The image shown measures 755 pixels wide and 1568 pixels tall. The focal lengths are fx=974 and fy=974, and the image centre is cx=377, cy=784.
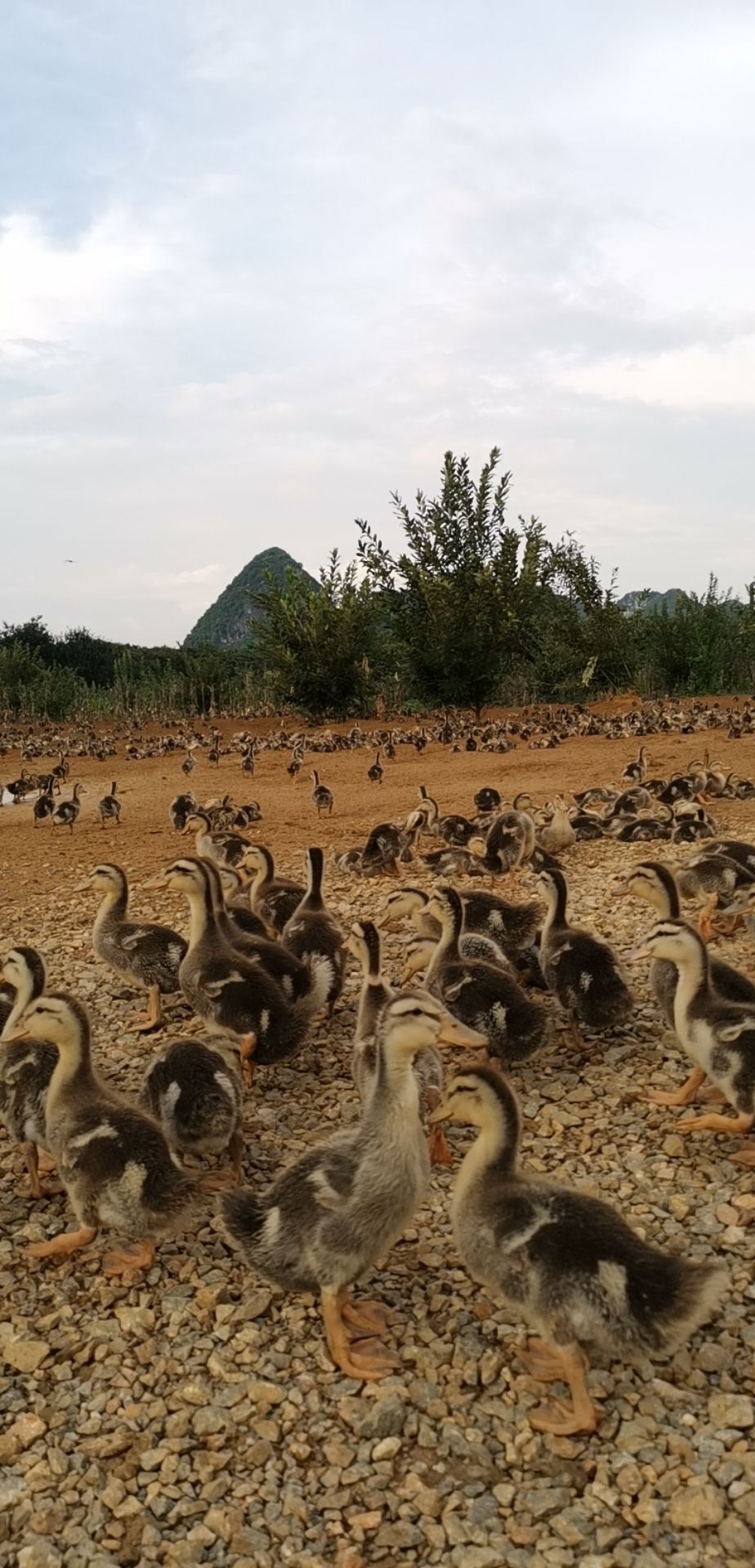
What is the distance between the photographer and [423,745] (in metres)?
25.0

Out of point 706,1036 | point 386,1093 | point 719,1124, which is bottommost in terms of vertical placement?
point 719,1124

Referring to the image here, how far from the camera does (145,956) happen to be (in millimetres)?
7105

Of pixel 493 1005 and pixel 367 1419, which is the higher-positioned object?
pixel 493 1005

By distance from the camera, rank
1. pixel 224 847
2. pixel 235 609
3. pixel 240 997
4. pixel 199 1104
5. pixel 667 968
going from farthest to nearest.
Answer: pixel 235 609, pixel 224 847, pixel 667 968, pixel 240 997, pixel 199 1104

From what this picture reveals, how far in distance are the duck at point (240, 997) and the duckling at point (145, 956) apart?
1.69 feet

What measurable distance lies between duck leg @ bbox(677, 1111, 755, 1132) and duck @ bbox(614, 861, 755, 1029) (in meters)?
0.67

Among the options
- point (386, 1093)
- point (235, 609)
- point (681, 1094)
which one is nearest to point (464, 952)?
point (681, 1094)

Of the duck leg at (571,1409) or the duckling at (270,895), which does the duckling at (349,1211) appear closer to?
the duck leg at (571,1409)

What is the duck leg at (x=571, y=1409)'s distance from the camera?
326 cm

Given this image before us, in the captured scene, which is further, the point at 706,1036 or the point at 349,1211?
the point at 706,1036

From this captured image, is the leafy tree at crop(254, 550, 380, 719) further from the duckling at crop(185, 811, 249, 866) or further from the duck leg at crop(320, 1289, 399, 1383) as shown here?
the duck leg at crop(320, 1289, 399, 1383)

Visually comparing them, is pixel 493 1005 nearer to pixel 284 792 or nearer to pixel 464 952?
pixel 464 952

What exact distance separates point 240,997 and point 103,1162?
1.69 metres

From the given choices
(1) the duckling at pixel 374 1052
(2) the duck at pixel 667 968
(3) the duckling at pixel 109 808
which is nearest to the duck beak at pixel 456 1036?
(1) the duckling at pixel 374 1052
